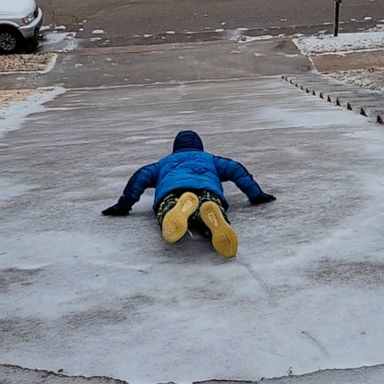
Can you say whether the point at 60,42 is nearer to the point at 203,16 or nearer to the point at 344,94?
the point at 203,16

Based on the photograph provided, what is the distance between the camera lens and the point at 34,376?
2545 millimetres

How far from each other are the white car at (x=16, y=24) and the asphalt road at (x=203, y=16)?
1874mm

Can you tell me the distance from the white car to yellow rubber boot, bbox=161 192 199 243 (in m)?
13.1

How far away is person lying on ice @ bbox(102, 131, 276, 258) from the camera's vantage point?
3.46 meters

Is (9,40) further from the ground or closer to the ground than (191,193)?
closer to the ground

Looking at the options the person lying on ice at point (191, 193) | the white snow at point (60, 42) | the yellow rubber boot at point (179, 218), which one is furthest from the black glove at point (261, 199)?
the white snow at point (60, 42)

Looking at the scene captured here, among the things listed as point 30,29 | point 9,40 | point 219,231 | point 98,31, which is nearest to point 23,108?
point 9,40

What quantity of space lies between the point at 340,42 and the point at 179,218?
41.6 ft

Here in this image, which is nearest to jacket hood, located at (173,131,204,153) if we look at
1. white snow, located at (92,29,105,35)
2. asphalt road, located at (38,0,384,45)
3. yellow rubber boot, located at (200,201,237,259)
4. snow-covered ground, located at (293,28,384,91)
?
yellow rubber boot, located at (200,201,237,259)

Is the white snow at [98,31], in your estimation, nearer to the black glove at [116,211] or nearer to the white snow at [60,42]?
the white snow at [60,42]

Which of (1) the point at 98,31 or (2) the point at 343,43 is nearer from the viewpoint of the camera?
(2) the point at 343,43

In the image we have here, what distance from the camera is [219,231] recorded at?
3422 mm

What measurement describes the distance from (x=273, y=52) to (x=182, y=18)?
4278mm

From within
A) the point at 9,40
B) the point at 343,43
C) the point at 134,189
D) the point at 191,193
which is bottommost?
the point at 343,43
